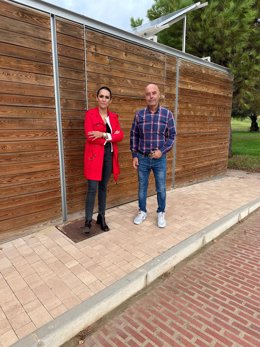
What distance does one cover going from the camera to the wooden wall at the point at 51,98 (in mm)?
3023

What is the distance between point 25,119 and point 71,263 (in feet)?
6.01

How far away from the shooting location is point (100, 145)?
316cm

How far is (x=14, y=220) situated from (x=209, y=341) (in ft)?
8.39

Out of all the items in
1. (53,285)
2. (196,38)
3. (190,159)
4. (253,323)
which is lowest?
(253,323)

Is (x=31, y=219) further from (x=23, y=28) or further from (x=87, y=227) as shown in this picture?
(x=23, y=28)

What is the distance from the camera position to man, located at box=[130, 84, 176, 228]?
3.38m

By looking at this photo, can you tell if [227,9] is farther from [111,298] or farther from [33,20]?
[111,298]

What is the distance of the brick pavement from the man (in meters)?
1.01

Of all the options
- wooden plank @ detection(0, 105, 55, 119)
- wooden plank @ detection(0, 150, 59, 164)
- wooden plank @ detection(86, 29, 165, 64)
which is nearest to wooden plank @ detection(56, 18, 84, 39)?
wooden plank @ detection(86, 29, 165, 64)

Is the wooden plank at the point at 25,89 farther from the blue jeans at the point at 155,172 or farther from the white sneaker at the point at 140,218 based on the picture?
the white sneaker at the point at 140,218

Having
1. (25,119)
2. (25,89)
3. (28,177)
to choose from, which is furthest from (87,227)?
(25,89)

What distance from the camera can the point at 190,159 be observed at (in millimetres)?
5980

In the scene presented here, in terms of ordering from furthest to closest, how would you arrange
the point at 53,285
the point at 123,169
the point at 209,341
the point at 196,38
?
1. the point at 196,38
2. the point at 123,169
3. the point at 53,285
4. the point at 209,341

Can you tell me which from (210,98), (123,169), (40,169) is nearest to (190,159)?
(210,98)
